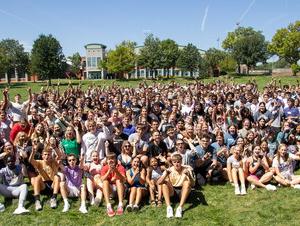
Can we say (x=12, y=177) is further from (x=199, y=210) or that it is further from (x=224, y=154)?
(x=224, y=154)

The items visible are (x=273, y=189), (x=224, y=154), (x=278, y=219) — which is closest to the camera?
(x=278, y=219)

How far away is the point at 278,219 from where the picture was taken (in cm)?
684

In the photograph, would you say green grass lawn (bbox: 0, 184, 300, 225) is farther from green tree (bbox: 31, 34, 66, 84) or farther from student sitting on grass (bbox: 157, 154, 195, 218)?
green tree (bbox: 31, 34, 66, 84)

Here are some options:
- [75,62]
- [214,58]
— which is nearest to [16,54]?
[75,62]

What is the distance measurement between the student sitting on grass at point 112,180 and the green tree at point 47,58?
56479 millimetres

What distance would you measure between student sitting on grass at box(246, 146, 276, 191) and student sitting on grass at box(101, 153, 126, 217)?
10.6 ft

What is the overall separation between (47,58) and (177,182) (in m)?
57.8

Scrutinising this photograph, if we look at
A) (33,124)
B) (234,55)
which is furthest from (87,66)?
(33,124)

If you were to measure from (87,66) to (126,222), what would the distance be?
307ft

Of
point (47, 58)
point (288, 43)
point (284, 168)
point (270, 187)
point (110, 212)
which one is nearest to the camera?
point (110, 212)

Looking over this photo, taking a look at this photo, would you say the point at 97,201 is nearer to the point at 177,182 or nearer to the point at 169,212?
the point at 169,212

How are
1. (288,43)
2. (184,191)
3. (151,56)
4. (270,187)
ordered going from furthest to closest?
(151,56), (288,43), (270,187), (184,191)

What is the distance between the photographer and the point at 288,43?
213 feet

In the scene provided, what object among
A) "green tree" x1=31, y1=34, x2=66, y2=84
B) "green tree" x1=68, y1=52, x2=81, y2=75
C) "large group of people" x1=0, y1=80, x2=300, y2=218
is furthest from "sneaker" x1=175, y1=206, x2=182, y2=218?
"green tree" x1=68, y1=52, x2=81, y2=75
